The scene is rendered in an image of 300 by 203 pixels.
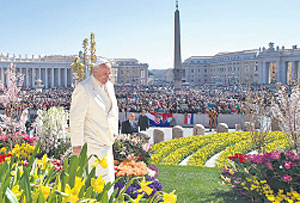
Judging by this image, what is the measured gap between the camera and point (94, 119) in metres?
4.26

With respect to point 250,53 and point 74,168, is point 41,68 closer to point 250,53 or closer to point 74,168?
point 250,53

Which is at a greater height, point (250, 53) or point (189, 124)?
point (250, 53)

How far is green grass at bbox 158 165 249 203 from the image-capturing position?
6234mm

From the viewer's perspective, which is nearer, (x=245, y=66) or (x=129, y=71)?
(x=245, y=66)

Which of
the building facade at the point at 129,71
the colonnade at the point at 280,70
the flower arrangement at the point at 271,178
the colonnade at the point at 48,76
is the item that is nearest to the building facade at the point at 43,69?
the colonnade at the point at 48,76

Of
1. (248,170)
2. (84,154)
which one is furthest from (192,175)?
(84,154)

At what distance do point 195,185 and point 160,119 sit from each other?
1461 centimetres

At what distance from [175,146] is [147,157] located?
6.06 meters

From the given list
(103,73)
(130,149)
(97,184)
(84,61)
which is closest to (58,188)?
(97,184)

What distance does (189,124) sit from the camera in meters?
22.4

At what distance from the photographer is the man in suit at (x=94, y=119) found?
164 inches

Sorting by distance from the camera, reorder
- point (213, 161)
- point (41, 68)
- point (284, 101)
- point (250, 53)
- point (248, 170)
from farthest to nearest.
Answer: point (250, 53), point (41, 68), point (213, 161), point (284, 101), point (248, 170)

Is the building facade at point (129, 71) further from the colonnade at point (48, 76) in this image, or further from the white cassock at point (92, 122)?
the white cassock at point (92, 122)

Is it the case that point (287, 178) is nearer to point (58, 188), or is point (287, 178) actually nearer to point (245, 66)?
point (58, 188)
